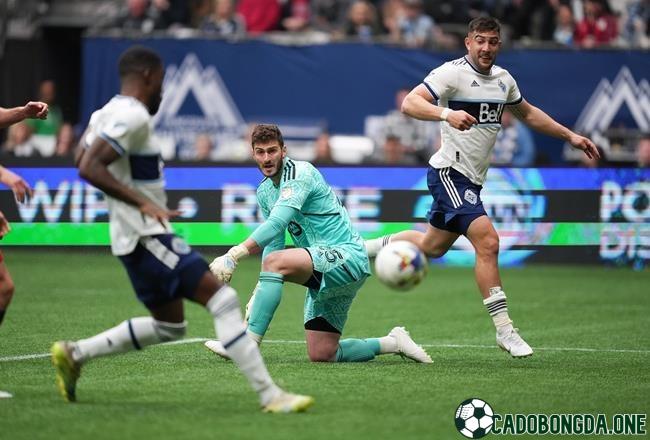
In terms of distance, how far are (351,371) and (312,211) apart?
1.32m

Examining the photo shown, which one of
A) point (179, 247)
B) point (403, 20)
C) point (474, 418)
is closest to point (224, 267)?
point (179, 247)

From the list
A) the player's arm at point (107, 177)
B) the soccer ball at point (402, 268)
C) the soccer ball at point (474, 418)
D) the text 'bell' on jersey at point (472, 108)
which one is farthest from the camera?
the text 'bell' on jersey at point (472, 108)

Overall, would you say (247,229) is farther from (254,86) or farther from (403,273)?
(403,273)

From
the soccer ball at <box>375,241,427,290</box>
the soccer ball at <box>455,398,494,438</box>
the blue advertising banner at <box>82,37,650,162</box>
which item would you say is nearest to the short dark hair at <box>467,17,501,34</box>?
the soccer ball at <box>375,241,427,290</box>

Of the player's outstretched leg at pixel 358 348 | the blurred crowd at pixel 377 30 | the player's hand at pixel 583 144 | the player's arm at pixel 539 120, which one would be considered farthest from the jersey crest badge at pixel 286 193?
the blurred crowd at pixel 377 30

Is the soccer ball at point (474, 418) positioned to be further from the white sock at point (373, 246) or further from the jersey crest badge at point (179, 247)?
the white sock at point (373, 246)

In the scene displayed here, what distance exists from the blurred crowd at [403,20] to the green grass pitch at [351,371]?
7.14 meters

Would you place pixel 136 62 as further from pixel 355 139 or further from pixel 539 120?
pixel 355 139

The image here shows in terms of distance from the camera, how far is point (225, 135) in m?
21.9

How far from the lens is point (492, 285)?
10.0 meters

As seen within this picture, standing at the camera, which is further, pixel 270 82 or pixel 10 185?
pixel 270 82

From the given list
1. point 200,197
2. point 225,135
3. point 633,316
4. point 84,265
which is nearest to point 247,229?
point 200,197

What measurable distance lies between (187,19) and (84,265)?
711 cm

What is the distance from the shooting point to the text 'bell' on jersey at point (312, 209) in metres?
9.54
